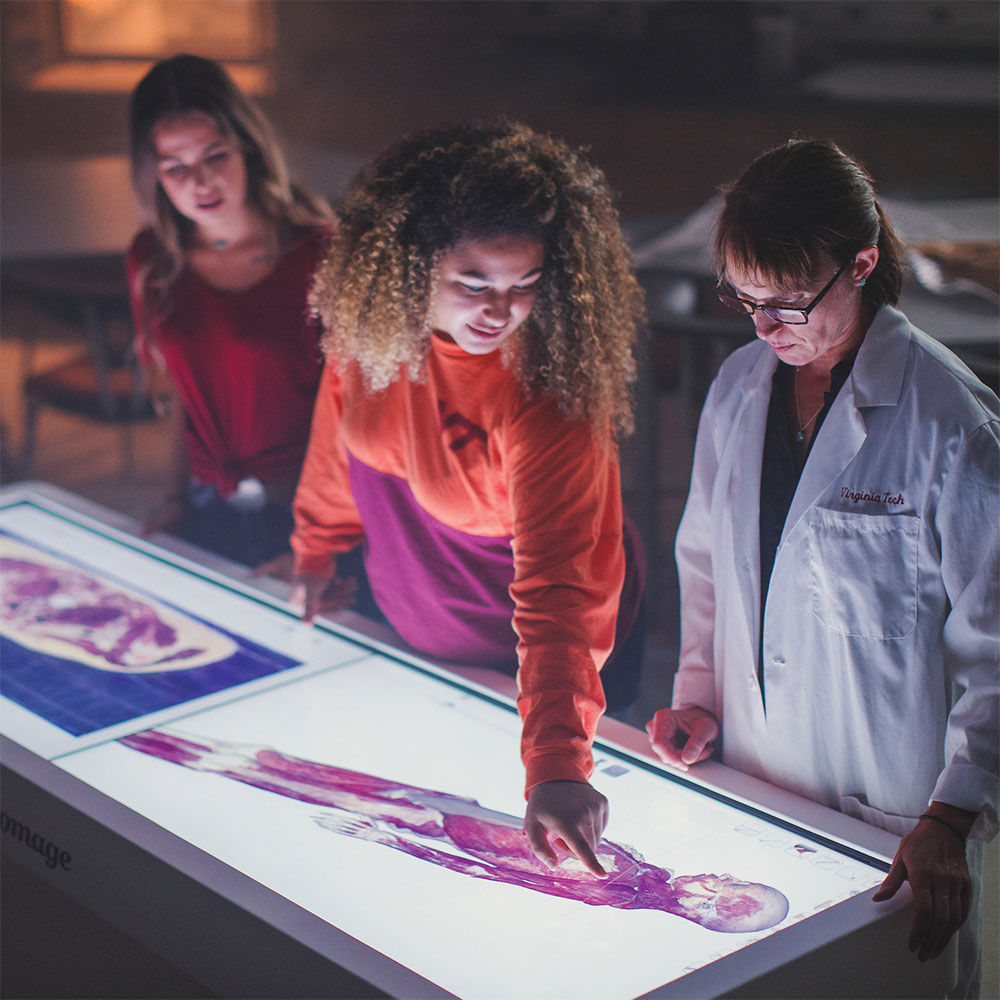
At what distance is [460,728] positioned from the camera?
5.22 ft

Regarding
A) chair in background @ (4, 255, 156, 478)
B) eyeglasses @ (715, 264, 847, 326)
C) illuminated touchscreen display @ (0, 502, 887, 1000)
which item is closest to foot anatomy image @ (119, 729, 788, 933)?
illuminated touchscreen display @ (0, 502, 887, 1000)

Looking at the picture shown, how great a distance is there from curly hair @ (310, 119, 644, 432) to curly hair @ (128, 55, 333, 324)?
0.56m

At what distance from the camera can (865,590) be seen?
128 cm

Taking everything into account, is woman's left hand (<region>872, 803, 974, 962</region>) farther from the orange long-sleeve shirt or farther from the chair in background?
the chair in background

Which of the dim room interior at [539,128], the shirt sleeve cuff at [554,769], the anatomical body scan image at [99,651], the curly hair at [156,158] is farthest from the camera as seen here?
the dim room interior at [539,128]

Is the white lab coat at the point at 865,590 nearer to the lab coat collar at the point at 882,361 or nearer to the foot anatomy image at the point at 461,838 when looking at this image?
the lab coat collar at the point at 882,361

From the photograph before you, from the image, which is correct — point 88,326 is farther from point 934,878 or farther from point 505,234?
point 934,878

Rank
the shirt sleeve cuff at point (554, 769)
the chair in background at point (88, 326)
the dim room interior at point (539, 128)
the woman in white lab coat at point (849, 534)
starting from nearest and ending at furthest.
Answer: the woman in white lab coat at point (849, 534) → the shirt sleeve cuff at point (554, 769) → the dim room interior at point (539, 128) → the chair in background at point (88, 326)

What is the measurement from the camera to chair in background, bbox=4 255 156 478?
12.0ft

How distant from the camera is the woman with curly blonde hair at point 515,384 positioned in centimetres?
135

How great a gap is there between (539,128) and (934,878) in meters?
5.38

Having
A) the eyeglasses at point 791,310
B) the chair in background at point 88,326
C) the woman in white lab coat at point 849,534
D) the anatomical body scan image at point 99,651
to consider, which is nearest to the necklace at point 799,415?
the woman in white lab coat at point 849,534

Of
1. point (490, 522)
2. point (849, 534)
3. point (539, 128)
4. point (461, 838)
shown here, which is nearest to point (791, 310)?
point (849, 534)

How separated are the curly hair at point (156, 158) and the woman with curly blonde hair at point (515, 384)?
518 mm
